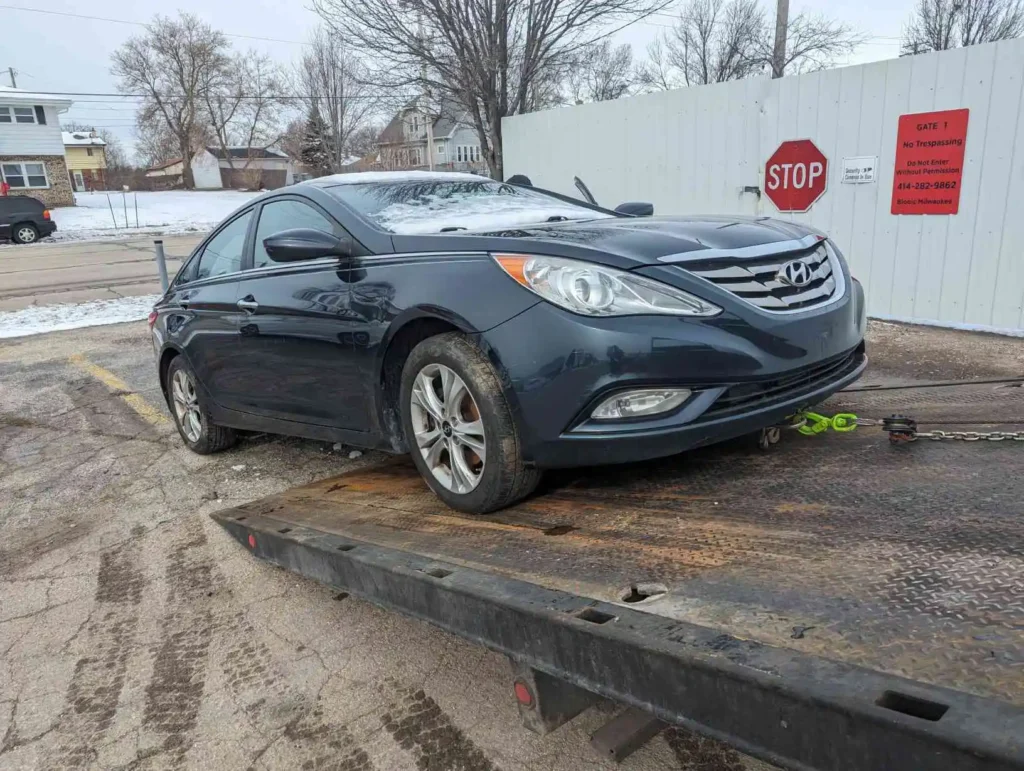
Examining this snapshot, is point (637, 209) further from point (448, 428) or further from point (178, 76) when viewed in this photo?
point (178, 76)

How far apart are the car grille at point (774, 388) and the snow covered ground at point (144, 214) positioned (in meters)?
27.5

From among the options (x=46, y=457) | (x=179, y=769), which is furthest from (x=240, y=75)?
(x=179, y=769)

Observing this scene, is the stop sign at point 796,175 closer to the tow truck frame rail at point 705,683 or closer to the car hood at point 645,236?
the car hood at point 645,236

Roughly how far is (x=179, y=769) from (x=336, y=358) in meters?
1.78

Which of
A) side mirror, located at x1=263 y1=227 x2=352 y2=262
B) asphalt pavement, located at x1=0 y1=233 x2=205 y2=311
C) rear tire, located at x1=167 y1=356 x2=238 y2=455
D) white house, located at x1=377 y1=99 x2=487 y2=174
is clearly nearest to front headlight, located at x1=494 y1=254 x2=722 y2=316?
side mirror, located at x1=263 y1=227 x2=352 y2=262

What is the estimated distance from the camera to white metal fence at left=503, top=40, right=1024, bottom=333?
258 inches

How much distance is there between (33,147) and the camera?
41.9m

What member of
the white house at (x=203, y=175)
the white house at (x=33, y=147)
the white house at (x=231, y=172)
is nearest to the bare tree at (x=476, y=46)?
the white house at (x=33, y=147)

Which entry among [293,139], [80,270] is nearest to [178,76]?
[293,139]

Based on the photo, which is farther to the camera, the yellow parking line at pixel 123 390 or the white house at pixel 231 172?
the white house at pixel 231 172

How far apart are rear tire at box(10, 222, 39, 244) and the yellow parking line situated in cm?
2485

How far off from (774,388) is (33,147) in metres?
49.0

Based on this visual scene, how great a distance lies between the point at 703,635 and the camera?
5.42 feet

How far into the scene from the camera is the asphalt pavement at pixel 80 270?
14.4 m
